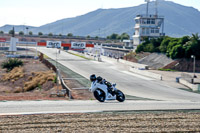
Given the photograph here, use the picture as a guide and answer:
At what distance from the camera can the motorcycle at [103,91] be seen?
17531mm

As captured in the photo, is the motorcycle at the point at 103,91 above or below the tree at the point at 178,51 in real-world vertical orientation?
below

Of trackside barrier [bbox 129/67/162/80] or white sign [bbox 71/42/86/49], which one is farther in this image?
white sign [bbox 71/42/86/49]

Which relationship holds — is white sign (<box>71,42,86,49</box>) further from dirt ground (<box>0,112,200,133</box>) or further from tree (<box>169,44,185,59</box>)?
dirt ground (<box>0,112,200,133</box>)

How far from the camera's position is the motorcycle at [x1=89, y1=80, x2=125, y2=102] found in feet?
57.5

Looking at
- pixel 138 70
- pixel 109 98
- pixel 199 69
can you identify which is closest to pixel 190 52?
pixel 199 69

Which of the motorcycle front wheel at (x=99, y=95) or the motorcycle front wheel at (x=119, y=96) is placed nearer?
the motorcycle front wheel at (x=99, y=95)

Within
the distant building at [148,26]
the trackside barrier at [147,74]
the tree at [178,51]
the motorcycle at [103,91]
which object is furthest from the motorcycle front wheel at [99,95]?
the distant building at [148,26]

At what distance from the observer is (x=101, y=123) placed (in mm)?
12953

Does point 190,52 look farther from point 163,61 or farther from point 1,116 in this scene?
point 1,116

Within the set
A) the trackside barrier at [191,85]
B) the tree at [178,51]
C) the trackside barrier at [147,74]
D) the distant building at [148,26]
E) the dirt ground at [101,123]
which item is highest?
the distant building at [148,26]

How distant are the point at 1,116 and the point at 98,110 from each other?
4991 mm

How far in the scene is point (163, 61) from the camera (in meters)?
65.1

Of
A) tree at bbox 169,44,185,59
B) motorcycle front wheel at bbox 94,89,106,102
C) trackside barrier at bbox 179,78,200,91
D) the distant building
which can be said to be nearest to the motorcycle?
motorcycle front wheel at bbox 94,89,106,102

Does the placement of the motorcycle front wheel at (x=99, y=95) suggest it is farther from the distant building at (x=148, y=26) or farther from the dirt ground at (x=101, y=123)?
the distant building at (x=148, y=26)
